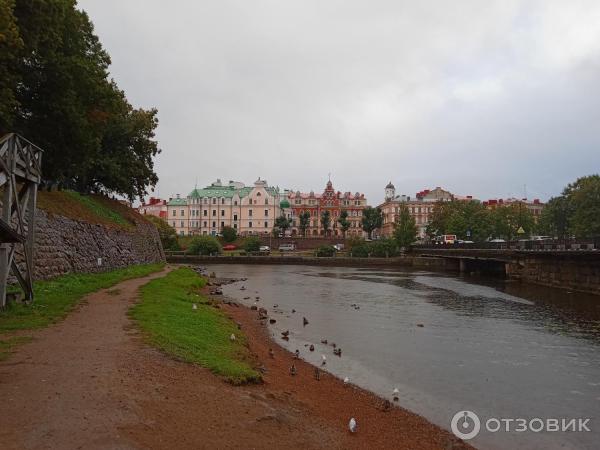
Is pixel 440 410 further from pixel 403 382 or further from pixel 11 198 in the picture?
pixel 11 198

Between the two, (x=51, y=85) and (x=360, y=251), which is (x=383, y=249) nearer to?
(x=360, y=251)

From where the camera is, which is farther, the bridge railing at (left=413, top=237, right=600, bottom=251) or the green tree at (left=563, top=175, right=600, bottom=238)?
the green tree at (left=563, top=175, right=600, bottom=238)

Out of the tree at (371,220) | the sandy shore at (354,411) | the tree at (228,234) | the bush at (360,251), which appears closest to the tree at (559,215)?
the bush at (360,251)

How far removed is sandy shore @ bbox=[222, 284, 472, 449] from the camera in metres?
10.1

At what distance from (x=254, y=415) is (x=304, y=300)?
94.2ft

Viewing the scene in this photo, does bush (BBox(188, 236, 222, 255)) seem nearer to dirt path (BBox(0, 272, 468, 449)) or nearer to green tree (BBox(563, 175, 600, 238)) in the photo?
green tree (BBox(563, 175, 600, 238))

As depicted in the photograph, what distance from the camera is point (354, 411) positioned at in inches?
461

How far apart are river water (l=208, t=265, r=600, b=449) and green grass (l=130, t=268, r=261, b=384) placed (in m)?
3.34

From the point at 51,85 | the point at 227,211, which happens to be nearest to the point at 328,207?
the point at 227,211

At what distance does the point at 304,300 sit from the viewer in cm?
3756

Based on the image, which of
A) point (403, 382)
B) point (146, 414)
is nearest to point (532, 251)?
point (403, 382)
